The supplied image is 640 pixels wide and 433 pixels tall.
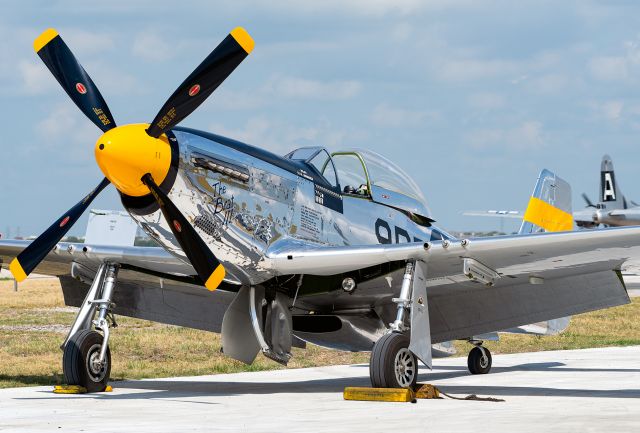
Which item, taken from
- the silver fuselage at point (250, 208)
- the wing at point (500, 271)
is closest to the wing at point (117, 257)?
the silver fuselage at point (250, 208)

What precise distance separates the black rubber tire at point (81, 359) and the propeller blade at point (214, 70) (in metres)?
2.90

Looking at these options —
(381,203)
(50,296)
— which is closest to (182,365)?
(381,203)

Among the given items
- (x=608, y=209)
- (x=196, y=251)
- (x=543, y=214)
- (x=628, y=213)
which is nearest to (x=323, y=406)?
(x=196, y=251)

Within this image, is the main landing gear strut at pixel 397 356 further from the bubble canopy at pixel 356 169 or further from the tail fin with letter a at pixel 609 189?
the tail fin with letter a at pixel 609 189

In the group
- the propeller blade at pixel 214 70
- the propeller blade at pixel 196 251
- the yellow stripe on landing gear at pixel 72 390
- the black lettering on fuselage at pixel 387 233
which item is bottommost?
the yellow stripe on landing gear at pixel 72 390

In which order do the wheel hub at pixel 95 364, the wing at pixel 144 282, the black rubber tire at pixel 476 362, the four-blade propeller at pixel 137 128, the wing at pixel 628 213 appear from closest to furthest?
the four-blade propeller at pixel 137 128 < the wheel hub at pixel 95 364 < the wing at pixel 144 282 < the black rubber tire at pixel 476 362 < the wing at pixel 628 213

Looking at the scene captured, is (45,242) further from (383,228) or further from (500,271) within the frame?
(500,271)

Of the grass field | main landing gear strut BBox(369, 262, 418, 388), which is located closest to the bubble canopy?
main landing gear strut BBox(369, 262, 418, 388)

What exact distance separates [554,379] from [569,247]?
11.5ft

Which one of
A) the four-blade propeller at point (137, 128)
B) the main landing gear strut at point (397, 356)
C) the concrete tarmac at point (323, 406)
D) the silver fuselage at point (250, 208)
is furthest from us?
the main landing gear strut at point (397, 356)

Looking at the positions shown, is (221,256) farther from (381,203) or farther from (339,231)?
(381,203)

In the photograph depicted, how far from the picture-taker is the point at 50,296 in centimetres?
3638

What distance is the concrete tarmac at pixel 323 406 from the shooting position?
848 centimetres

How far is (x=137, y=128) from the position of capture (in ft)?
32.3
